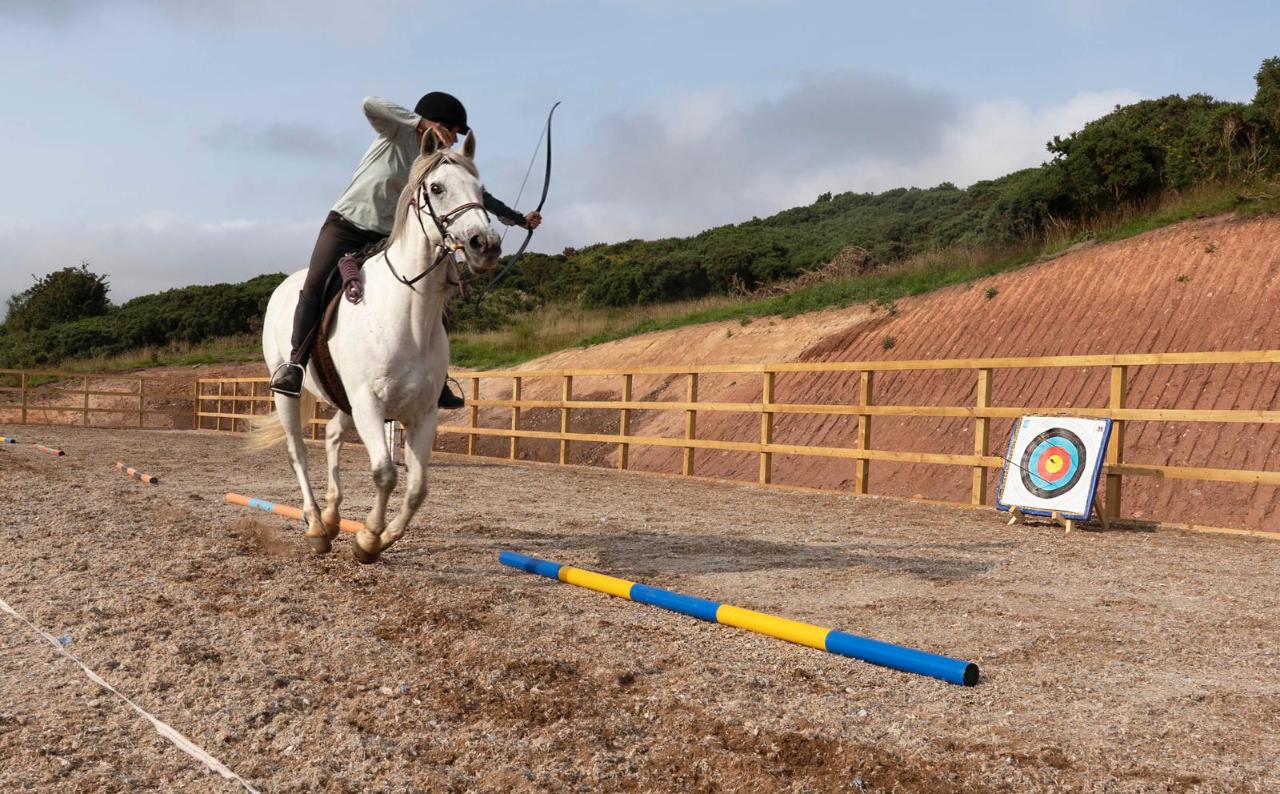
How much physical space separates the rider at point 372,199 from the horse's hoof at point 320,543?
3.05ft

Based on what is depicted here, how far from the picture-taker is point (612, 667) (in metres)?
3.35

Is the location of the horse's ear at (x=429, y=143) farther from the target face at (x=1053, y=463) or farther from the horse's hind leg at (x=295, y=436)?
the target face at (x=1053, y=463)

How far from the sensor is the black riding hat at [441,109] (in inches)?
219

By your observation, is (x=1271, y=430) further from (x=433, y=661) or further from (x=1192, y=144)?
(x=433, y=661)

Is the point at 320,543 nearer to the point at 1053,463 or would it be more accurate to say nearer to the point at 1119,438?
the point at 1053,463

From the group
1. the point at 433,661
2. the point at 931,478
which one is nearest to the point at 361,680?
the point at 433,661

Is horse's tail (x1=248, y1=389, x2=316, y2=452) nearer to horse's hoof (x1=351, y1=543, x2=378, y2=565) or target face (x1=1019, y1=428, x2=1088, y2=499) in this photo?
horse's hoof (x1=351, y1=543, x2=378, y2=565)

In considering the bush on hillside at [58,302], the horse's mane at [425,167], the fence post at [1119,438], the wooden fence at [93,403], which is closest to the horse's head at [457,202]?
the horse's mane at [425,167]

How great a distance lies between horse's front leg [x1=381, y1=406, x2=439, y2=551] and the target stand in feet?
18.9

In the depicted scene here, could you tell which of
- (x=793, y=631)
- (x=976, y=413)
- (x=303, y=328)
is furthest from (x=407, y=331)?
(x=976, y=413)

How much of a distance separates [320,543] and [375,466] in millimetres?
859

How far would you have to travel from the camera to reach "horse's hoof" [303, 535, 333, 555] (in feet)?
18.0

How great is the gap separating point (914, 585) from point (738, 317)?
18.9 metres

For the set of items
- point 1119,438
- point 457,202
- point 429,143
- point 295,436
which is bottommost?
point 295,436
